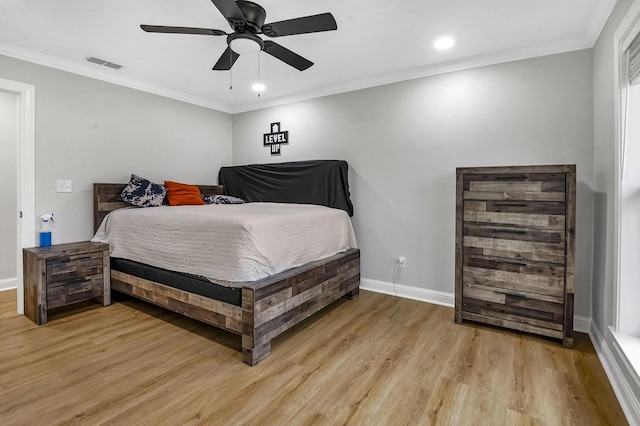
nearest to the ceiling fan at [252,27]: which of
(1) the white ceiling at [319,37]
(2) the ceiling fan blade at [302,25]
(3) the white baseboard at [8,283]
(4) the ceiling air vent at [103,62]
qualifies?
(2) the ceiling fan blade at [302,25]

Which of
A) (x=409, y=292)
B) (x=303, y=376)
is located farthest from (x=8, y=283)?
(x=409, y=292)

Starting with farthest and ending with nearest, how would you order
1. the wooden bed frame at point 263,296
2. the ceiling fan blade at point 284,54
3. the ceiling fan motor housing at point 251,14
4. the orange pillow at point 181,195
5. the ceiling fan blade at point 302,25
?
the orange pillow at point 181,195 → the ceiling fan blade at point 284,54 → the wooden bed frame at point 263,296 → the ceiling fan motor housing at point 251,14 → the ceiling fan blade at point 302,25

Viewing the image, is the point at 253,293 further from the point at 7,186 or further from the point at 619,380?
the point at 7,186

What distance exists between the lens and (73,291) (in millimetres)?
2850

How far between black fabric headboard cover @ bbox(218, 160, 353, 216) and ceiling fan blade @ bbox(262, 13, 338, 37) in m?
1.74

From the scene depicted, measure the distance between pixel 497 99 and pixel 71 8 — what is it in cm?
346

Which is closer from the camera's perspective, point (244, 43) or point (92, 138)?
point (244, 43)

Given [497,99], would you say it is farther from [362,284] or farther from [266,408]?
[266,408]

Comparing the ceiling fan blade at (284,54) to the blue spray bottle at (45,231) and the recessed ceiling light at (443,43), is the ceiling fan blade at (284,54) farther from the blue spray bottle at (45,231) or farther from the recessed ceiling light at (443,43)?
the blue spray bottle at (45,231)

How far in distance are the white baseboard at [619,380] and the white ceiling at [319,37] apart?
7.30 ft

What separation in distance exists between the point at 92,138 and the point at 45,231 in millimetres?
1044

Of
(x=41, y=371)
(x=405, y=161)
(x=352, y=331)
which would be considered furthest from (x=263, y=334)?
(x=405, y=161)

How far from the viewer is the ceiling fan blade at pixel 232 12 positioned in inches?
66.5

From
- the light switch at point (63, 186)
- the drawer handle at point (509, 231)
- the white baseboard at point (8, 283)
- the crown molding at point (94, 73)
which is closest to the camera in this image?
the drawer handle at point (509, 231)
